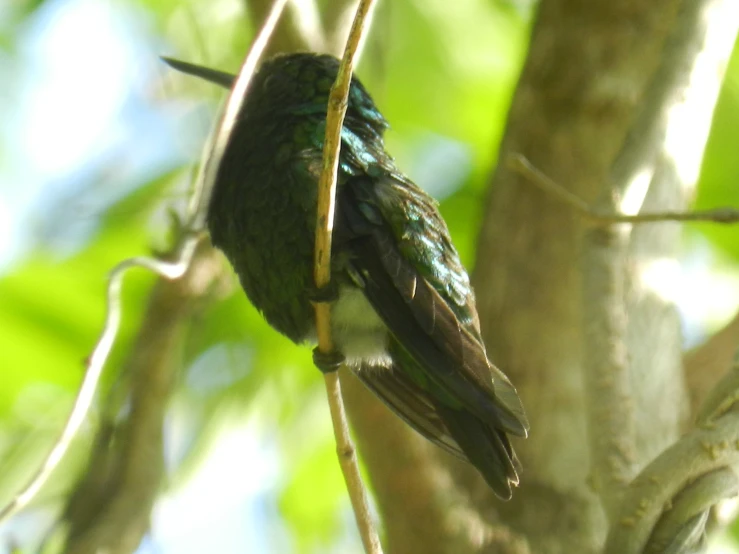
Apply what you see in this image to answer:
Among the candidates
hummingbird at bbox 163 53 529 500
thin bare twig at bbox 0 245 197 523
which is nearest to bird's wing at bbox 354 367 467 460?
hummingbird at bbox 163 53 529 500

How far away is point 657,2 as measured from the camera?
145 inches

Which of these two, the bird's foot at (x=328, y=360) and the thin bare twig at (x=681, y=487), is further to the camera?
the bird's foot at (x=328, y=360)

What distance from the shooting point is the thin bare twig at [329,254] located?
6.16 feet

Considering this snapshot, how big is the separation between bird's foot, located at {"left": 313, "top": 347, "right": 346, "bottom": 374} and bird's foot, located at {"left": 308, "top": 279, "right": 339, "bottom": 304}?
13 centimetres

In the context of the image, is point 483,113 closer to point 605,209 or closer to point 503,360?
point 503,360

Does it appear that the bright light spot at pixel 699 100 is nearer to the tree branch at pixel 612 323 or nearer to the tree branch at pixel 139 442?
the tree branch at pixel 612 323

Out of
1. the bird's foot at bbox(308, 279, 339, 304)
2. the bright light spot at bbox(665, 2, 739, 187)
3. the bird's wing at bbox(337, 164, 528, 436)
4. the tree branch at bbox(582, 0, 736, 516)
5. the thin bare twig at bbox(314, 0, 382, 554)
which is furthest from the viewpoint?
the bright light spot at bbox(665, 2, 739, 187)

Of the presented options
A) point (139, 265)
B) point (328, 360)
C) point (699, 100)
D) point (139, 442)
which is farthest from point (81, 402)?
point (699, 100)

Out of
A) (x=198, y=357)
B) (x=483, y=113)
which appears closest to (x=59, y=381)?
(x=198, y=357)

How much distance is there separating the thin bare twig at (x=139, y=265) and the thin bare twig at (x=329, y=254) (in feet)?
1.54

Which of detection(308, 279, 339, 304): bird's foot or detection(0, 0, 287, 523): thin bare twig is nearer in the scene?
detection(0, 0, 287, 523): thin bare twig

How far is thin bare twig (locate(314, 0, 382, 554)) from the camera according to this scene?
188 cm

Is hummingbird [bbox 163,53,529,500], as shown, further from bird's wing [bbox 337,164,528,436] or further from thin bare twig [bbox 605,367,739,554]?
thin bare twig [bbox 605,367,739,554]

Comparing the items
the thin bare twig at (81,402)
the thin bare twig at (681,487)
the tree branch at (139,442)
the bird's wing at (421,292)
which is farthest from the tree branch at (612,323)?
the tree branch at (139,442)
